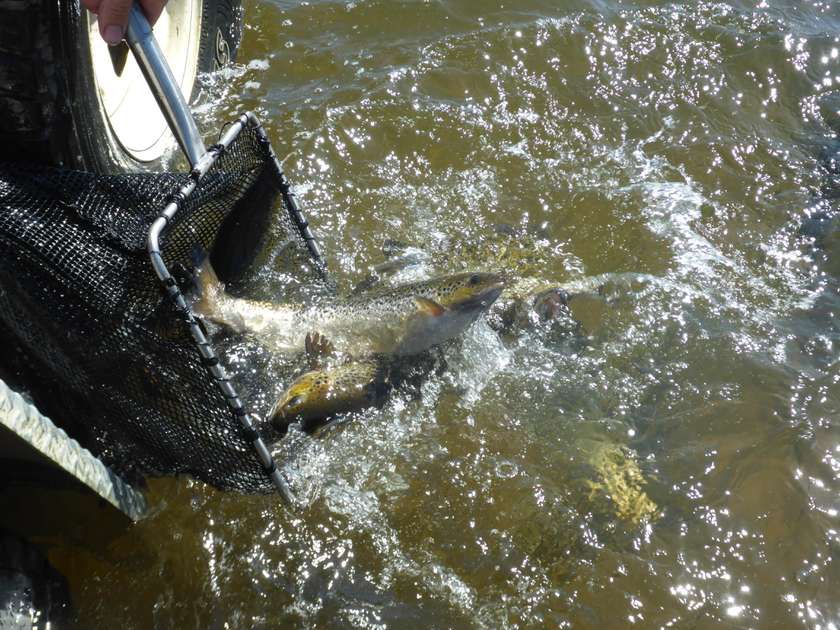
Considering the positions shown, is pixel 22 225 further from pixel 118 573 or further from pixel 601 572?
pixel 601 572

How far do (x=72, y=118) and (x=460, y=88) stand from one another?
12.2ft

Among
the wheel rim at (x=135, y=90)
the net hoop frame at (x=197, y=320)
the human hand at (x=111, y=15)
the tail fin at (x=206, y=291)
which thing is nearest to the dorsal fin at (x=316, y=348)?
the tail fin at (x=206, y=291)

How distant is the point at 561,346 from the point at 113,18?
2.95 metres

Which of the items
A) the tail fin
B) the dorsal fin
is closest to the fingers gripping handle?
the tail fin

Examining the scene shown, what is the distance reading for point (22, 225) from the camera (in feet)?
8.98

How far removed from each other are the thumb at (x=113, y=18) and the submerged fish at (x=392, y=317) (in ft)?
5.01

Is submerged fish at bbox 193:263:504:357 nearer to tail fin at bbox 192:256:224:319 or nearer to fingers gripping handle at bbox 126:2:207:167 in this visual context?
tail fin at bbox 192:256:224:319

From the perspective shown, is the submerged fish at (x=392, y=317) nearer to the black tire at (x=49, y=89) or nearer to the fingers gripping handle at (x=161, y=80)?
the fingers gripping handle at (x=161, y=80)

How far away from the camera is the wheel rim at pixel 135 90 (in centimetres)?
404

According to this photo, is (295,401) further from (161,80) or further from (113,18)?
(113,18)

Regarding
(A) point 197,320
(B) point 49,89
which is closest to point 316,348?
(A) point 197,320

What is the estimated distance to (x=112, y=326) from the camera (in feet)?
9.18

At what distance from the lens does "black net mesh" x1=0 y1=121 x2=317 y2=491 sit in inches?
108

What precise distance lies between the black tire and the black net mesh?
8.7 inches
